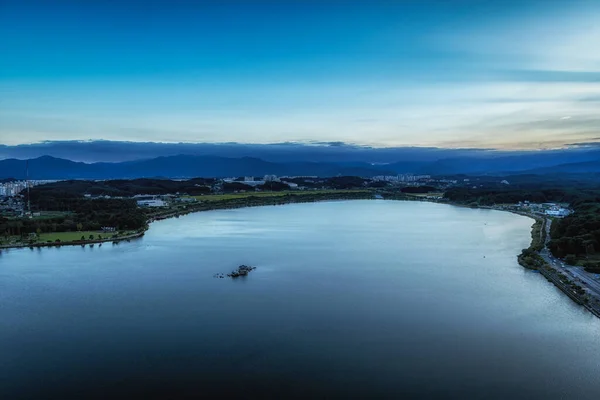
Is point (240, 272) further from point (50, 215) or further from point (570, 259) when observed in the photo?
point (50, 215)

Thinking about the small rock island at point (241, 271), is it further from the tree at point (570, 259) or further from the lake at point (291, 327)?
the tree at point (570, 259)

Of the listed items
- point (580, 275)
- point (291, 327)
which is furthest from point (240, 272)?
point (580, 275)

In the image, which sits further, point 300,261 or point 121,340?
point 300,261

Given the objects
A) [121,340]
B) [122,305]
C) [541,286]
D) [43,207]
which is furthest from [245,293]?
[43,207]

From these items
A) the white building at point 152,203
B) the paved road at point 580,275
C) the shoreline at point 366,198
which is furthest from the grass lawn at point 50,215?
the paved road at point 580,275

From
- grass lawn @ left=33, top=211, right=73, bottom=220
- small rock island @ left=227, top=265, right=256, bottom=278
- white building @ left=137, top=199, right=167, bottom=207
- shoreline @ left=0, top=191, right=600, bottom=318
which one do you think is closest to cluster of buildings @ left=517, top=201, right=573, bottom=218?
shoreline @ left=0, top=191, right=600, bottom=318

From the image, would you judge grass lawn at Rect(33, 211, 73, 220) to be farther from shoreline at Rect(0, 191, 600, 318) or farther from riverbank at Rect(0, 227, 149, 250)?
riverbank at Rect(0, 227, 149, 250)

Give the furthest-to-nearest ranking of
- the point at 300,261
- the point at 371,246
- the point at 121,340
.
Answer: the point at 371,246, the point at 300,261, the point at 121,340

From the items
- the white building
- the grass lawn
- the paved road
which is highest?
the paved road

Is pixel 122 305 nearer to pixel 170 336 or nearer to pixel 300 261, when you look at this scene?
pixel 170 336
